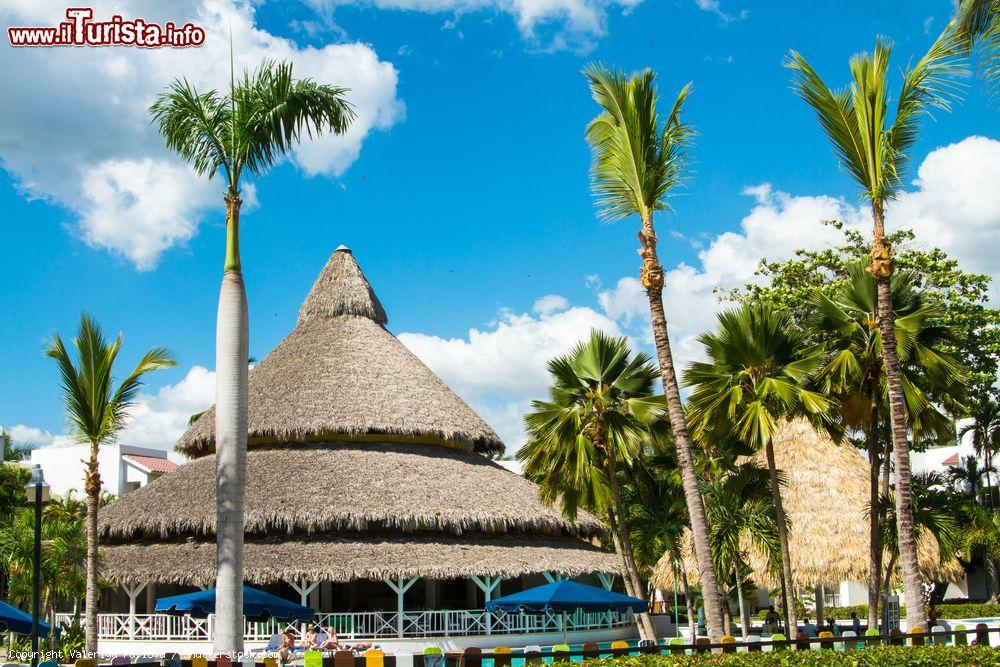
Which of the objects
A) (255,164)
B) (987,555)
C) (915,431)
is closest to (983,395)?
(987,555)

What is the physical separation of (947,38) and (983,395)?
32600mm

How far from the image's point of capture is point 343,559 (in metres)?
28.6

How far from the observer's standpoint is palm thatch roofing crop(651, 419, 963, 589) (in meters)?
32.3

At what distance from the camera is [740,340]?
75.5 feet

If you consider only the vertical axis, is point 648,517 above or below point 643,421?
below

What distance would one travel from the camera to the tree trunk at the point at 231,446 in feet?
53.5

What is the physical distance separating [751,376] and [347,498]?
42.7ft

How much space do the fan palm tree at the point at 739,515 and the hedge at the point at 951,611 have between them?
47.1 feet

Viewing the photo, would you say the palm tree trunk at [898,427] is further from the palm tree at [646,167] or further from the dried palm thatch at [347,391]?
the dried palm thatch at [347,391]

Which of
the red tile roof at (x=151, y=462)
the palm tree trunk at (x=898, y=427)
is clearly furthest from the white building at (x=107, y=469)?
the palm tree trunk at (x=898, y=427)

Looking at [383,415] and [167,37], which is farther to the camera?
[383,415]

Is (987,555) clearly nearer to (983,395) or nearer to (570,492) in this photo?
(983,395)

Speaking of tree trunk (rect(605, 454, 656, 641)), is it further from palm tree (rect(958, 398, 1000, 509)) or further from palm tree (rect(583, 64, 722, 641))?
palm tree (rect(958, 398, 1000, 509))

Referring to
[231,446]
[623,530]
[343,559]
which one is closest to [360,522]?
[343,559]
